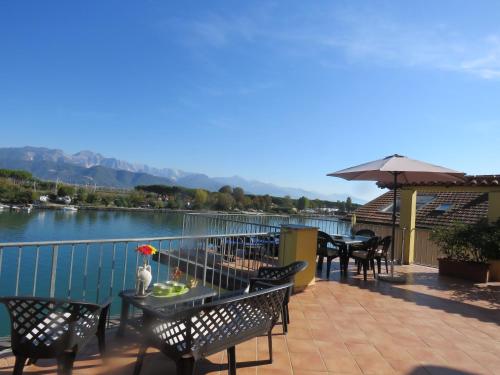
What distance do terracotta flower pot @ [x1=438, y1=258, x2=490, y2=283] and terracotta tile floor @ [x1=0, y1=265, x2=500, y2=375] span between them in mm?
1238

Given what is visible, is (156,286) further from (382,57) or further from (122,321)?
(382,57)

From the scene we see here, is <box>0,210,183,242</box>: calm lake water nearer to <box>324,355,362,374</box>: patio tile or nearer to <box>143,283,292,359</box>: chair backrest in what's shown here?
<box>324,355,362,374</box>: patio tile

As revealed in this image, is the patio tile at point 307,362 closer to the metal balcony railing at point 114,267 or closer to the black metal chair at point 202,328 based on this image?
the black metal chair at point 202,328

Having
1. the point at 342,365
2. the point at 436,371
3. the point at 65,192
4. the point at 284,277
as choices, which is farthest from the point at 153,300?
the point at 65,192

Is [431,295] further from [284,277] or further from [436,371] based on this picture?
[284,277]

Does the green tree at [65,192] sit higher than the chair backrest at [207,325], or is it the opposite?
the green tree at [65,192]

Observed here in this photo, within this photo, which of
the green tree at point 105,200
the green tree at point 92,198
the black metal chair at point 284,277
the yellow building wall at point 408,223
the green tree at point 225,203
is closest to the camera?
the black metal chair at point 284,277

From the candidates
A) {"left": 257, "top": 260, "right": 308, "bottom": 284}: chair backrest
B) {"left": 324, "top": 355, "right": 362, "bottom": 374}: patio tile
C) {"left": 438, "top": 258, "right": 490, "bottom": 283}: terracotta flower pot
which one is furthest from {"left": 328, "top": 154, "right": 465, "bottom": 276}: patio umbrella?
{"left": 324, "top": 355, "right": 362, "bottom": 374}: patio tile

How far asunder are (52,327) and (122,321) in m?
1.13

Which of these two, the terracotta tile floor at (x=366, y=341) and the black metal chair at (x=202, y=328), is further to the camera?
the terracotta tile floor at (x=366, y=341)

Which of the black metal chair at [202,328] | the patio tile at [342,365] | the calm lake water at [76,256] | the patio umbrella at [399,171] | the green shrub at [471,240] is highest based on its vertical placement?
the patio umbrella at [399,171]

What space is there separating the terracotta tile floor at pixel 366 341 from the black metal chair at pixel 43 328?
59cm

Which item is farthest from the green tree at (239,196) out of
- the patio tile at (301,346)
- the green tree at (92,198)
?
the green tree at (92,198)

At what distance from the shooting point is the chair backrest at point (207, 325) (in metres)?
2.01
